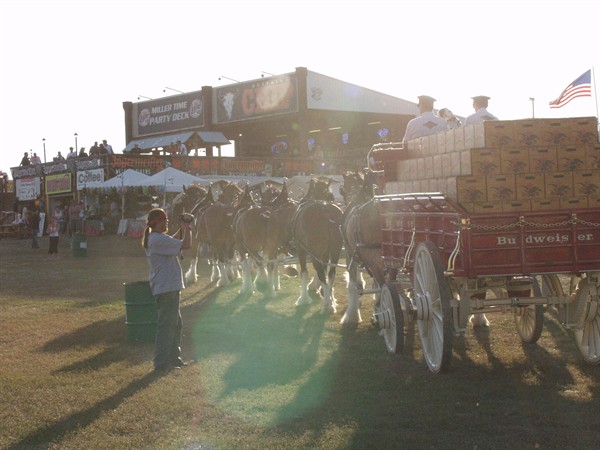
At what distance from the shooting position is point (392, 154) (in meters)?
9.60

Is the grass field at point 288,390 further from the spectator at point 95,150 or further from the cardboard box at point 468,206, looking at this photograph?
the spectator at point 95,150

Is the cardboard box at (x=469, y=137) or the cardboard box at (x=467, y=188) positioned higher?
the cardboard box at (x=469, y=137)

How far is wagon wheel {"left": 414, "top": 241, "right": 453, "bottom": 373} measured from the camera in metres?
7.48

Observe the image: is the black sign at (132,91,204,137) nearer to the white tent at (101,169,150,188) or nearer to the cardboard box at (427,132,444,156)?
the white tent at (101,169,150,188)

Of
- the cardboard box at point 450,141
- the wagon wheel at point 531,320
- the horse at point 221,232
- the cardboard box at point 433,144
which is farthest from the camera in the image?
the horse at point 221,232

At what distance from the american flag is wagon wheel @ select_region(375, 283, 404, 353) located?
50.3 feet

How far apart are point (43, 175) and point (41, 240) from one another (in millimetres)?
6540

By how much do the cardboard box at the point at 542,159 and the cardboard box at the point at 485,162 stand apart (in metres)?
0.34

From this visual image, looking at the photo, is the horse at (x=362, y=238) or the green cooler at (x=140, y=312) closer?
the horse at (x=362, y=238)

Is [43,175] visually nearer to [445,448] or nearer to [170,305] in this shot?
[170,305]

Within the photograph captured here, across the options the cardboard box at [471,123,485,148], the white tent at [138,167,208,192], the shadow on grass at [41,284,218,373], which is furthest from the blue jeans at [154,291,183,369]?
the white tent at [138,167,208,192]

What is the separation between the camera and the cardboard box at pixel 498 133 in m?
7.46

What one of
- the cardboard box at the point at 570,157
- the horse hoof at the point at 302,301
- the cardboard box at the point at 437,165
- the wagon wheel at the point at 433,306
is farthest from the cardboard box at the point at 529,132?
the horse hoof at the point at 302,301

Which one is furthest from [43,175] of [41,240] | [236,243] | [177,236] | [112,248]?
[177,236]
